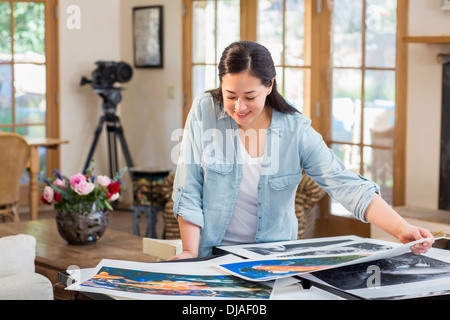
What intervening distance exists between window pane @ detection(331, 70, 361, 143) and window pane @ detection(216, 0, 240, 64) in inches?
41.8

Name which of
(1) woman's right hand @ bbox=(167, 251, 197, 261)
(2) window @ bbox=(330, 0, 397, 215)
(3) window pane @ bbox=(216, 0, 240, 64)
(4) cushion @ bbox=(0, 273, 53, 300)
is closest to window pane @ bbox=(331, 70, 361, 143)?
(2) window @ bbox=(330, 0, 397, 215)

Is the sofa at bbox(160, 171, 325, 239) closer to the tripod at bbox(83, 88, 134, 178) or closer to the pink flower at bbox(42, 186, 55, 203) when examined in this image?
the pink flower at bbox(42, 186, 55, 203)

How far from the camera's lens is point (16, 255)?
168cm

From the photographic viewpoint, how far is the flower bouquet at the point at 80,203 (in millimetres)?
2914

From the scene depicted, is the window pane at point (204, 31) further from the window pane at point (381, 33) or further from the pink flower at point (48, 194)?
the pink flower at point (48, 194)

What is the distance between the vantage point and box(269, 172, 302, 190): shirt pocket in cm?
179

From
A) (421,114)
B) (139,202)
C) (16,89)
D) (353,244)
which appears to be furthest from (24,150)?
Result: (353,244)

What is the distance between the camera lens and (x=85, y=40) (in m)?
6.33

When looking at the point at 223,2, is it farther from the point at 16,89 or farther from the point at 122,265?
the point at 122,265

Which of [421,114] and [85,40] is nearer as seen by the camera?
[421,114]

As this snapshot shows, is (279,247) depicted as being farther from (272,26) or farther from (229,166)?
(272,26)

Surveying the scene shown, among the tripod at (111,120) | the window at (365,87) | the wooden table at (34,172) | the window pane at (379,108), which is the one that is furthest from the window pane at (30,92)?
the window pane at (379,108)

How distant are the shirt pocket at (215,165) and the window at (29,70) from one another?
171 inches

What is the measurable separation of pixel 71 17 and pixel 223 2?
177 cm
